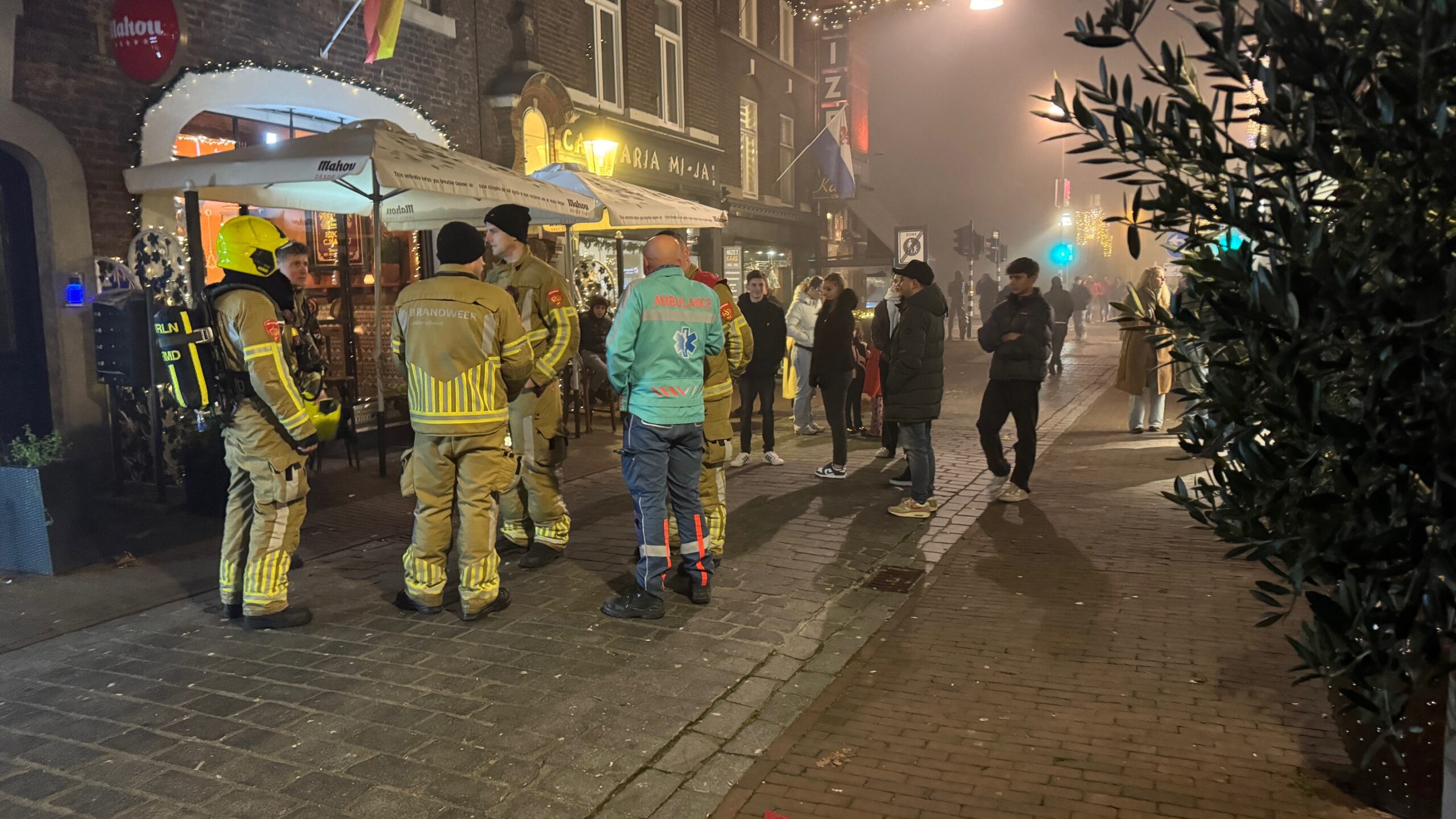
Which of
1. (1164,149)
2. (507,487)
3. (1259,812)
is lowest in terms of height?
(1259,812)

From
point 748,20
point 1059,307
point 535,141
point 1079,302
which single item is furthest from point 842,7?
point 535,141

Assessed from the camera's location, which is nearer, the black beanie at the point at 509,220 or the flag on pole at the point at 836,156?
the black beanie at the point at 509,220

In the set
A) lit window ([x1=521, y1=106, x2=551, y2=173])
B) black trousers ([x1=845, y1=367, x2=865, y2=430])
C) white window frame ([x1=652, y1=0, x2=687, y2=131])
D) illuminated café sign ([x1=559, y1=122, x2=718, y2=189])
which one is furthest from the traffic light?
lit window ([x1=521, y1=106, x2=551, y2=173])

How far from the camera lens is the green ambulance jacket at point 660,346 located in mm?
5059

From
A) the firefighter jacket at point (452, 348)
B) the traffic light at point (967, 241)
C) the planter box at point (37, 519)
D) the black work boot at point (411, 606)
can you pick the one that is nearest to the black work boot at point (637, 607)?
the black work boot at point (411, 606)

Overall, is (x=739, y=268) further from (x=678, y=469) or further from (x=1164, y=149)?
(x=1164, y=149)

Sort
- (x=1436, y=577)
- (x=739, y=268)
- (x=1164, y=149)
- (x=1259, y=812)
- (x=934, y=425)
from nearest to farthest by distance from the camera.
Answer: (x=1436, y=577) → (x=1164, y=149) → (x=1259, y=812) → (x=934, y=425) → (x=739, y=268)

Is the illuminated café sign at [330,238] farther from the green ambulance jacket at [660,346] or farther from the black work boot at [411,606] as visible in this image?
the green ambulance jacket at [660,346]

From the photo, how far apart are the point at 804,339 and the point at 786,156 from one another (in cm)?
1398

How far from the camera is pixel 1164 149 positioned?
7.72 feet

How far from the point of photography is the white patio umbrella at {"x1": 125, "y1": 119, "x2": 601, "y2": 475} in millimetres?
6703

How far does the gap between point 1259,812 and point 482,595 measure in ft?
11.7

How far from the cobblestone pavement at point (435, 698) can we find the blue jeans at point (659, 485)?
31cm

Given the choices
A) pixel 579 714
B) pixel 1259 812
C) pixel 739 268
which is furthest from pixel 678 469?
pixel 739 268
